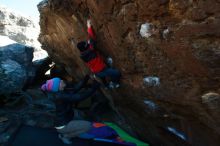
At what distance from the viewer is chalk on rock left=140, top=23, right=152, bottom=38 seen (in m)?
4.12

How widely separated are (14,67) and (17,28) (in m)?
6.43

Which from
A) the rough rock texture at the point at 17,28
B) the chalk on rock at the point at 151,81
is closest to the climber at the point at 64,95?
the chalk on rock at the point at 151,81

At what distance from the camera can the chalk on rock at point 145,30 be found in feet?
13.5

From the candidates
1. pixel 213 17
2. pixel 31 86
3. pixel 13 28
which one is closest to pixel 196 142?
pixel 213 17

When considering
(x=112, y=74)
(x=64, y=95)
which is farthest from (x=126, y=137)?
(x=64, y=95)

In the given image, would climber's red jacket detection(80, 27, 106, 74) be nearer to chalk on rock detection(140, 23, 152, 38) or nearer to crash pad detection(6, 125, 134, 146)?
crash pad detection(6, 125, 134, 146)

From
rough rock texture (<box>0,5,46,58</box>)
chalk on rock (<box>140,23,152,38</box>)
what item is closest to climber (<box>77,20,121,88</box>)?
chalk on rock (<box>140,23,152,38</box>)

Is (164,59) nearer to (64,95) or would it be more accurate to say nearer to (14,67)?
(64,95)

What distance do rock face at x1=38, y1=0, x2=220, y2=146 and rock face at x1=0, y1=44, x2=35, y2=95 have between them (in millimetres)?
4470

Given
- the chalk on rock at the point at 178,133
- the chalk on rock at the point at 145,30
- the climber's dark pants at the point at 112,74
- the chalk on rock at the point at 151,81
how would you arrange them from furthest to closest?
the climber's dark pants at the point at 112,74 → the chalk on rock at the point at 178,133 → the chalk on rock at the point at 151,81 → the chalk on rock at the point at 145,30

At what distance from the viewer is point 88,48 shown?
5.64 meters

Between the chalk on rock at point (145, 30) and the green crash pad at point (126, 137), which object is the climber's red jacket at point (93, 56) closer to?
the green crash pad at point (126, 137)

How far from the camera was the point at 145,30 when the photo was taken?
418 centimetres

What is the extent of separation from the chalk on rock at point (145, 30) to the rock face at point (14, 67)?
22.1 feet
